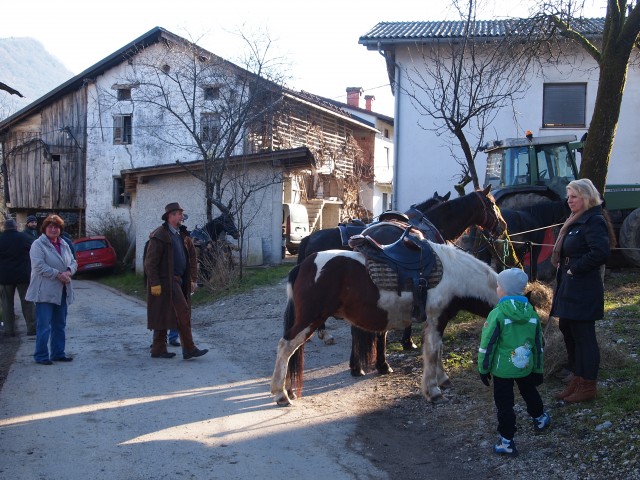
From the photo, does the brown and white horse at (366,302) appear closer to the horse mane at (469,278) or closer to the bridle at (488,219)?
the horse mane at (469,278)

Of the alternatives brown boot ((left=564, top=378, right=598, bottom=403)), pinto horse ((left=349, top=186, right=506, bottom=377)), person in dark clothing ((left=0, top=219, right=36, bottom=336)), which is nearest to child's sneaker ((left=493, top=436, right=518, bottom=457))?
brown boot ((left=564, top=378, right=598, bottom=403))

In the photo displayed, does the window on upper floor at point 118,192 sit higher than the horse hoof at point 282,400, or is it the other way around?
the window on upper floor at point 118,192

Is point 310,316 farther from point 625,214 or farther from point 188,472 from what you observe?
point 625,214

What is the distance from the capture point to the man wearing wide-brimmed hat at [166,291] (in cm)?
880

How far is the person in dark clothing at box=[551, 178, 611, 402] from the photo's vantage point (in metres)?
5.64

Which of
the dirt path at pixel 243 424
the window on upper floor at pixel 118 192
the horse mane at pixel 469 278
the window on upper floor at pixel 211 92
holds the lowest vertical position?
the dirt path at pixel 243 424

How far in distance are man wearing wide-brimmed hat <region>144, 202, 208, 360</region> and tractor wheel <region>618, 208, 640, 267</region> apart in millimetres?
8607

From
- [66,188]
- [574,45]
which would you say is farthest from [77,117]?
[574,45]

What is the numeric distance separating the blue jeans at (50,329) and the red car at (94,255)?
16534 millimetres

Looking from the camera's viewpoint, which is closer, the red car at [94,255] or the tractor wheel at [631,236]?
the tractor wheel at [631,236]

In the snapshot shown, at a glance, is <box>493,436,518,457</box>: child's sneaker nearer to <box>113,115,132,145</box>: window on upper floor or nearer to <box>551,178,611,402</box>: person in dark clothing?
<box>551,178,611,402</box>: person in dark clothing

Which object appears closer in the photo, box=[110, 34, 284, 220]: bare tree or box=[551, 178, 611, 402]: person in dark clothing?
box=[551, 178, 611, 402]: person in dark clothing

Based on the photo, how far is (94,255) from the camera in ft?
82.2

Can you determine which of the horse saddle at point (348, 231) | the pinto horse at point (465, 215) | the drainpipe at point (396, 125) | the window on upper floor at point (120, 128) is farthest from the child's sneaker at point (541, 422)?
the window on upper floor at point (120, 128)
